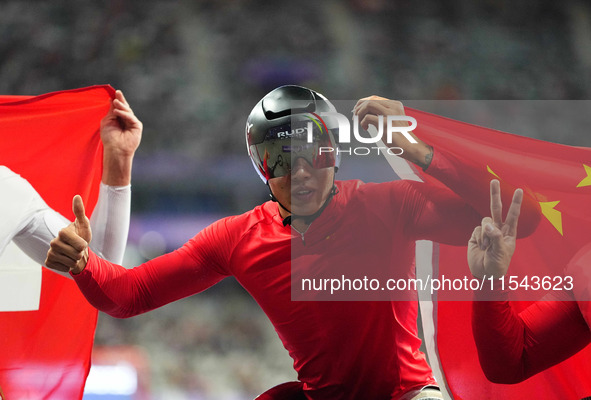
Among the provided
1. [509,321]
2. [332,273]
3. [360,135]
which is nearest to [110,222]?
[332,273]

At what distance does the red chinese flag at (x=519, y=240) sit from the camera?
2.43m

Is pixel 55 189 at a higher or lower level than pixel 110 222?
higher

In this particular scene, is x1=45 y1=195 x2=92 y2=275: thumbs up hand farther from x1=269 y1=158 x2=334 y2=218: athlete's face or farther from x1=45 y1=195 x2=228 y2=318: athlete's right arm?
x1=269 y1=158 x2=334 y2=218: athlete's face

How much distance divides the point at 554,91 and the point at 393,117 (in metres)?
7.47

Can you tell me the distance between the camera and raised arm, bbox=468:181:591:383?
6.70ft

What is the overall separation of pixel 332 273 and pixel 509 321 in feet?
2.40

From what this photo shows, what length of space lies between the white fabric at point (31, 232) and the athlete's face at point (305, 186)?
2.99 feet

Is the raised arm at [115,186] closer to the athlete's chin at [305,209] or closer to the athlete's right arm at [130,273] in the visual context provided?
the athlete's right arm at [130,273]

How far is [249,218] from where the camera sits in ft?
9.00

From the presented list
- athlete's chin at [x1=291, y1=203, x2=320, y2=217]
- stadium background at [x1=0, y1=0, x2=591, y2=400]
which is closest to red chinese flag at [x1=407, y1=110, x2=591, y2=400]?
athlete's chin at [x1=291, y1=203, x2=320, y2=217]

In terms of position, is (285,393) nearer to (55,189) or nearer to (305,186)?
(305,186)

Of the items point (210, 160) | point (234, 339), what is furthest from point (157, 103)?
point (234, 339)

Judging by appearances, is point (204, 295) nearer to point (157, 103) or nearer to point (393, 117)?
point (157, 103)

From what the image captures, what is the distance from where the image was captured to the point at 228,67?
966 centimetres
